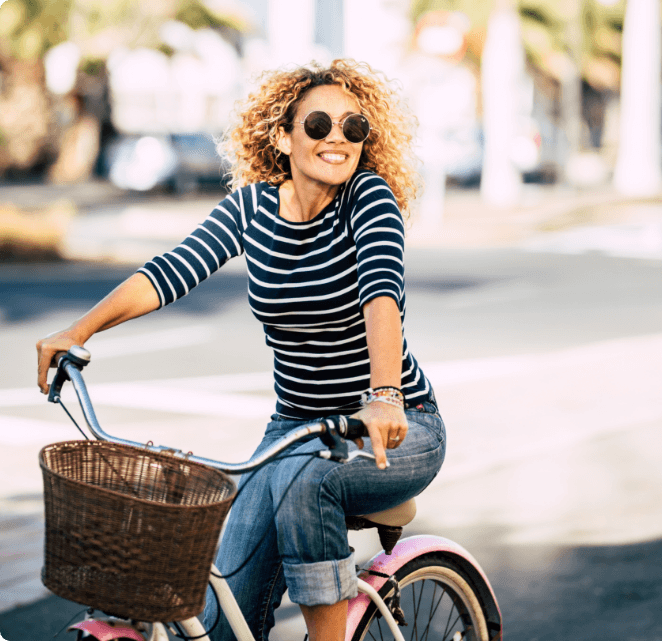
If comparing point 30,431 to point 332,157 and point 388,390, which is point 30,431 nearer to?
point 332,157

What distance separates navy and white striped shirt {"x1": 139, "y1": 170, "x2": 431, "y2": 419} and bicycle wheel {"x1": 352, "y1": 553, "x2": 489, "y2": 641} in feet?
1.76

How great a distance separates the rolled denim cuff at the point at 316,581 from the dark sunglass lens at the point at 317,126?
1.05 meters

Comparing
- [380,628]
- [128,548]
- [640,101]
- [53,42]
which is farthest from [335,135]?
→ [53,42]

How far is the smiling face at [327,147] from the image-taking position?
2854 millimetres

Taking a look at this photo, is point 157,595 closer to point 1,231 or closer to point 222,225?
point 222,225

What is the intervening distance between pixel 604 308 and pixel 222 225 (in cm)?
1023

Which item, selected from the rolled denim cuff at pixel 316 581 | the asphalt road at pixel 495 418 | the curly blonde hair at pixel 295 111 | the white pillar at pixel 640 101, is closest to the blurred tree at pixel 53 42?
the white pillar at pixel 640 101

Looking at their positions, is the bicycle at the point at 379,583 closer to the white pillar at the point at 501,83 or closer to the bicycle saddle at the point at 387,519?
the bicycle saddle at the point at 387,519

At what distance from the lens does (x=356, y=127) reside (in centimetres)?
282

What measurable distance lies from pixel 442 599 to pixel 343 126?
4.82 ft

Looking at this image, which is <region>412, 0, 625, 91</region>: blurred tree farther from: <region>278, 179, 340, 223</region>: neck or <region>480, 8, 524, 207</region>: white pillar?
<region>278, 179, 340, 223</region>: neck

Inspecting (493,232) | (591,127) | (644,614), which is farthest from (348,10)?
(591,127)

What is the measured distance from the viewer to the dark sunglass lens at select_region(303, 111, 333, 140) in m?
2.82

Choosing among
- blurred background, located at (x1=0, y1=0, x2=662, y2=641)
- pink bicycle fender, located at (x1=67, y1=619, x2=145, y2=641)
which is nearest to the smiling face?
blurred background, located at (x1=0, y1=0, x2=662, y2=641)
